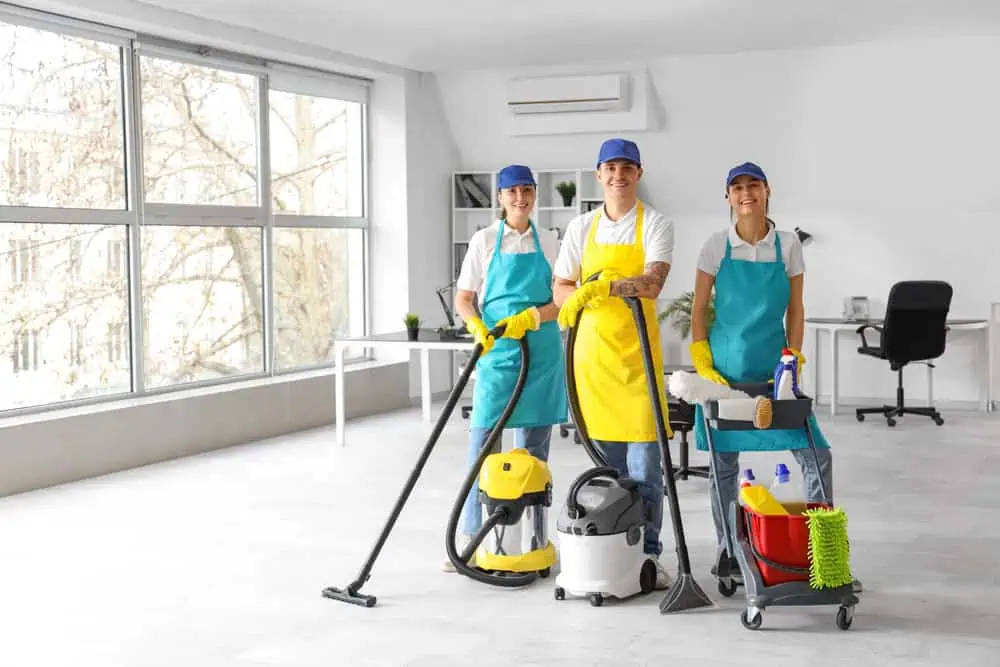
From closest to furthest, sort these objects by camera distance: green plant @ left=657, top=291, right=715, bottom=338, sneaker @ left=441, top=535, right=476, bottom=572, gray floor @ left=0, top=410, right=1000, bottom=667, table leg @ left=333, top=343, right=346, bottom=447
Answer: gray floor @ left=0, top=410, right=1000, bottom=667, sneaker @ left=441, top=535, right=476, bottom=572, table leg @ left=333, top=343, right=346, bottom=447, green plant @ left=657, top=291, right=715, bottom=338

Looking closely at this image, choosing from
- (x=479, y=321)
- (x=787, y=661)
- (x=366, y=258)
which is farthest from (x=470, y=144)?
(x=787, y=661)

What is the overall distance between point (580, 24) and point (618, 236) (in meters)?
3.69

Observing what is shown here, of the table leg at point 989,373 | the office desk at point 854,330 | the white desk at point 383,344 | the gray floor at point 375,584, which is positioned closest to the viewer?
the gray floor at point 375,584

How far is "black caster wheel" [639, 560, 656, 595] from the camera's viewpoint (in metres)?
4.07

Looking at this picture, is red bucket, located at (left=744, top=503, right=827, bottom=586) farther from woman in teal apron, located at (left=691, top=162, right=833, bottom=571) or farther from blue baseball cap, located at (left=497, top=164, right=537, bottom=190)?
blue baseball cap, located at (left=497, top=164, right=537, bottom=190)

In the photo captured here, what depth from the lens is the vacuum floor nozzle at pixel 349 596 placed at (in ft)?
13.2

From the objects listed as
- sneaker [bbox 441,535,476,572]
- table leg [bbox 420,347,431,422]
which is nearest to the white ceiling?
table leg [bbox 420,347,431,422]

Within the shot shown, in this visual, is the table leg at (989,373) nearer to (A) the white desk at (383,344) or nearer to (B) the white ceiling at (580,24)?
(B) the white ceiling at (580,24)

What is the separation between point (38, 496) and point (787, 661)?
400 cm

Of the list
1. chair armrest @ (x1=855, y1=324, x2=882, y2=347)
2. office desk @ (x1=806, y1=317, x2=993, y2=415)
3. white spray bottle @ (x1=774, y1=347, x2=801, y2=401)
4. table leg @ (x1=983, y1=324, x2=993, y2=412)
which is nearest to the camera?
white spray bottle @ (x1=774, y1=347, x2=801, y2=401)

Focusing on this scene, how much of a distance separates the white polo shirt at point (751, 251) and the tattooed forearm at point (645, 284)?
0.64 ft

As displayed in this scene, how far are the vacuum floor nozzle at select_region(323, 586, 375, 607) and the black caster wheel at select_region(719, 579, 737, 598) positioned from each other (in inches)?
45.4

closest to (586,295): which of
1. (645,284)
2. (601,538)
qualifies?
(645,284)

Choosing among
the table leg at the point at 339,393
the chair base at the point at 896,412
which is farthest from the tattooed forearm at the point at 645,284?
the chair base at the point at 896,412
